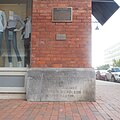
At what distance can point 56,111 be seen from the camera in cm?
790

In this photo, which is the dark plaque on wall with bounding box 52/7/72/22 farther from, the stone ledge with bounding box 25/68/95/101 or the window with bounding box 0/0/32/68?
the stone ledge with bounding box 25/68/95/101

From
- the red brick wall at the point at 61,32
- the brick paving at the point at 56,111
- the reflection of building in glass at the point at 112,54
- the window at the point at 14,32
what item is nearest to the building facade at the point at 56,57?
the red brick wall at the point at 61,32

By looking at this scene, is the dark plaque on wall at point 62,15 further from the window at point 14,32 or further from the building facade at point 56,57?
the window at point 14,32

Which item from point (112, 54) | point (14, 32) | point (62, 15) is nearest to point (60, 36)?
point (62, 15)

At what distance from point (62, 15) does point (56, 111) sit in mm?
3391

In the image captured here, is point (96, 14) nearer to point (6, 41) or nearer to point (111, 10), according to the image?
point (111, 10)

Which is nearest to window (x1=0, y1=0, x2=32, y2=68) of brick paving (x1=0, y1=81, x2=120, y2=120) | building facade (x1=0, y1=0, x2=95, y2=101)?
building facade (x1=0, y1=0, x2=95, y2=101)

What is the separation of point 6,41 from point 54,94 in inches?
99.7

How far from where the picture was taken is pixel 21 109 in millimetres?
8172

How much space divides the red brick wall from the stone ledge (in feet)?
0.79

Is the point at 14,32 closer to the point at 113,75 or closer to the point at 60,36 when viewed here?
the point at 60,36

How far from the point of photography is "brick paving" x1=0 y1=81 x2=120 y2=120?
716 cm

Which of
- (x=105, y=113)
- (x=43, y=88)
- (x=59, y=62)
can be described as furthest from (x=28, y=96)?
(x=105, y=113)

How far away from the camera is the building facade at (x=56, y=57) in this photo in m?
9.78
